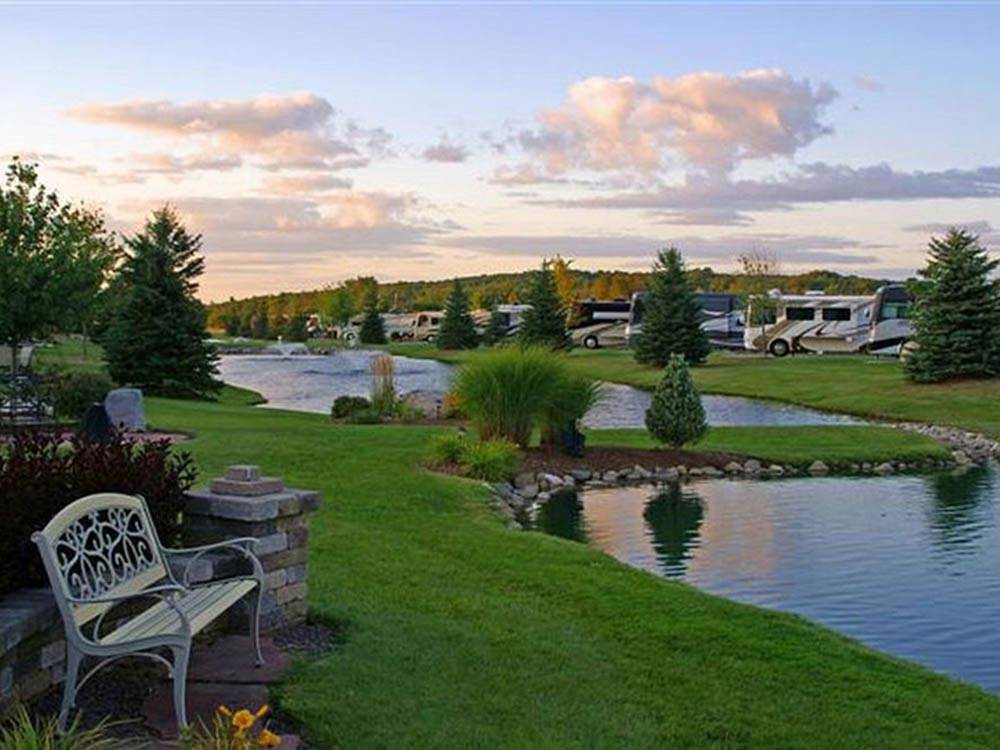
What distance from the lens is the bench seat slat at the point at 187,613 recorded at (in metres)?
4.38

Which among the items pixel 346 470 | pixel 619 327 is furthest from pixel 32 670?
pixel 619 327

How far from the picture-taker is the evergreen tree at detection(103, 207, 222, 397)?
97.0ft

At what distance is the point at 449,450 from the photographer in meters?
14.9

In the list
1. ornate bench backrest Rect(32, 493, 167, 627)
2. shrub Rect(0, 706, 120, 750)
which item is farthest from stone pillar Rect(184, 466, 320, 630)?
shrub Rect(0, 706, 120, 750)

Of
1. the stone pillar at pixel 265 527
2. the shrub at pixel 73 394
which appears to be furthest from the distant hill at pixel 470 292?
the stone pillar at pixel 265 527

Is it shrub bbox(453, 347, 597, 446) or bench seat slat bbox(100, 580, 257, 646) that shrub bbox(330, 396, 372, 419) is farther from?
bench seat slat bbox(100, 580, 257, 646)

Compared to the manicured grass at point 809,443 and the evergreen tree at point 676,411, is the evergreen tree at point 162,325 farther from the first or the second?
the evergreen tree at point 676,411

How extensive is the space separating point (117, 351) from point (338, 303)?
230 feet

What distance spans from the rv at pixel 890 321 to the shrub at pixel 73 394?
30715 millimetres

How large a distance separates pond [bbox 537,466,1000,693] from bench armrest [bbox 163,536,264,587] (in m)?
4.41

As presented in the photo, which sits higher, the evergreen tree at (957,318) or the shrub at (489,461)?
the evergreen tree at (957,318)

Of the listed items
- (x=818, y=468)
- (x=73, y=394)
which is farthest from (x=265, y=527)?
(x=73, y=394)

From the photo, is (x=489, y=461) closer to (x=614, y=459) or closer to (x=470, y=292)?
(x=614, y=459)

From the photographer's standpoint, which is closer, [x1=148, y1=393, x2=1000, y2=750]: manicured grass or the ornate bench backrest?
the ornate bench backrest
